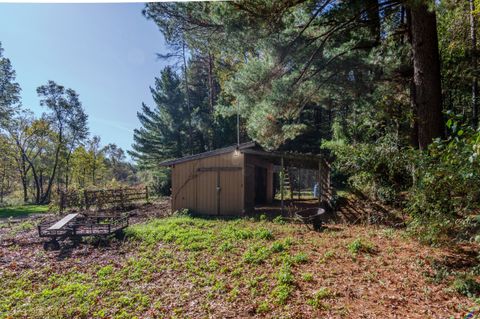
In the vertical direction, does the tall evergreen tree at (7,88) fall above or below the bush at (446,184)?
above

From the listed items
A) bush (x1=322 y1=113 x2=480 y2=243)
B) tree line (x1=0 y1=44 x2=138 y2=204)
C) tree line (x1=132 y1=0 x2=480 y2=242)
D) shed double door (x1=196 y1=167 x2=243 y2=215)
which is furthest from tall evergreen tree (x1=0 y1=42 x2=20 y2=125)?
bush (x1=322 y1=113 x2=480 y2=243)

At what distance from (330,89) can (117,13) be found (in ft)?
18.5

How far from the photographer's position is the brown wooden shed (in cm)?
899

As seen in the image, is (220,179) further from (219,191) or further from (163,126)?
(163,126)

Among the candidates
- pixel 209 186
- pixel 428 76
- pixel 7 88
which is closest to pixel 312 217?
pixel 428 76

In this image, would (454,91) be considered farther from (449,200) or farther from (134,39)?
(134,39)

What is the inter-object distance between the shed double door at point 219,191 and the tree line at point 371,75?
2.03m

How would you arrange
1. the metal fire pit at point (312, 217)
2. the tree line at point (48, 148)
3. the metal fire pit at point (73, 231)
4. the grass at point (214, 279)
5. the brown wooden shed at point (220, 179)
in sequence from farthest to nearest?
the brown wooden shed at point (220, 179), the metal fire pit at point (73, 231), the metal fire pit at point (312, 217), the tree line at point (48, 148), the grass at point (214, 279)

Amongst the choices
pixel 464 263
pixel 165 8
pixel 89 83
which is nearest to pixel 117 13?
pixel 89 83

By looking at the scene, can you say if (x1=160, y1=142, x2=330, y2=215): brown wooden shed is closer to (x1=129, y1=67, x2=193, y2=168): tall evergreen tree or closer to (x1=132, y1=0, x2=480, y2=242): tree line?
(x1=132, y1=0, x2=480, y2=242): tree line

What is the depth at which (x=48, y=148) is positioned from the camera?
13281mm

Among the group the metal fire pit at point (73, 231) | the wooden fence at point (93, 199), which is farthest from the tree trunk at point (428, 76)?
the wooden fence at point (93, 199)

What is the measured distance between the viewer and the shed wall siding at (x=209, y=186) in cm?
908

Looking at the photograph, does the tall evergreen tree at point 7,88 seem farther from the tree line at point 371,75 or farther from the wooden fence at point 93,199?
the wooden fence at point 93,199
